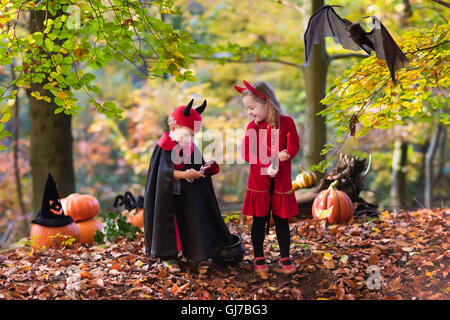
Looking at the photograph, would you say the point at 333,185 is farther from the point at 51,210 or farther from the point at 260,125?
the point at 51,210

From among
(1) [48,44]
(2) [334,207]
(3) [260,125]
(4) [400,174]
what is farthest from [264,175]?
(4) [400,174]

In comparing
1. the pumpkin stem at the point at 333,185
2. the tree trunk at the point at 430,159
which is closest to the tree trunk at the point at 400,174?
the tree trunk at the point at 430,159

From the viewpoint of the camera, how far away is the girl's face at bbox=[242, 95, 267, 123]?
3.44 meters

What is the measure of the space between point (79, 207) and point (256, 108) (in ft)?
9.17

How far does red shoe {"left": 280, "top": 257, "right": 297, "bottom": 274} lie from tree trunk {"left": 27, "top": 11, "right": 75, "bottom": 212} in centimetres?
355

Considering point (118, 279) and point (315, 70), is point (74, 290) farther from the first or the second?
point (315, 70)

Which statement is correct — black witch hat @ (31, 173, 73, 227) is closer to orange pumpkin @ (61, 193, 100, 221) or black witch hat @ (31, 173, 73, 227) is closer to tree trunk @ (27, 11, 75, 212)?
orange pumpkin @ (61, 193, 100, 221)

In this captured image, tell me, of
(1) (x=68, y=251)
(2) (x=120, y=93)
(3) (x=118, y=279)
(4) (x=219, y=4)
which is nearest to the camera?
(3) (x=118, y=279)

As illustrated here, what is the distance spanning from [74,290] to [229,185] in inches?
311

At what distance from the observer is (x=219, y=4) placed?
34.5 ft

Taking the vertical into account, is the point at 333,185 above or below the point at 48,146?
below

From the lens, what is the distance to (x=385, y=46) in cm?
306

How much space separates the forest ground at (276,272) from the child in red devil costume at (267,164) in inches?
10.8
